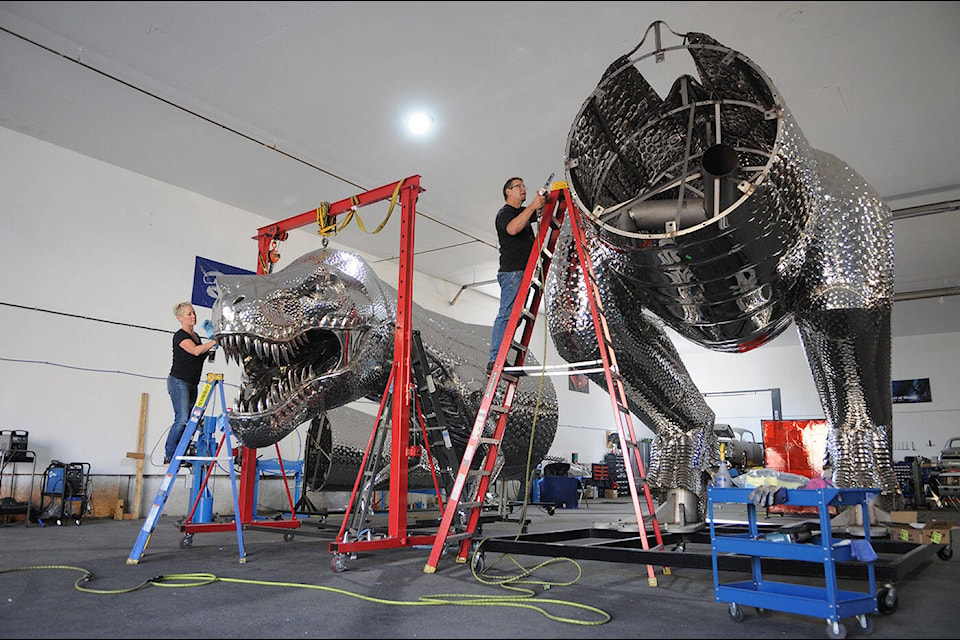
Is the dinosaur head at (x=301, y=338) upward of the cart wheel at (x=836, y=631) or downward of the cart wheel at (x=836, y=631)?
upward

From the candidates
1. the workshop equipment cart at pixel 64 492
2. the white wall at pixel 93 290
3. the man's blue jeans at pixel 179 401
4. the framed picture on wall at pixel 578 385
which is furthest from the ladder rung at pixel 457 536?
the framed picture on wall at pixel 578 385

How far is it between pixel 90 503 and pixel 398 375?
19.0ft

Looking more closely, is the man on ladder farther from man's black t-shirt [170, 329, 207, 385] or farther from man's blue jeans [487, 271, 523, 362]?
man's black t-shirt [170, 329, 207, 385]

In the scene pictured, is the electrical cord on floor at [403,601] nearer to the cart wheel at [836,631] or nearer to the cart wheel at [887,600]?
the cart wheel at [836,631]

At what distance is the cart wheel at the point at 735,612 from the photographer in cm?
223

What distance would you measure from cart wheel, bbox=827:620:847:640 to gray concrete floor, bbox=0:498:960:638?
4 centimetres

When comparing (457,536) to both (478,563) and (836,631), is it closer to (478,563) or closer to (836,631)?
(478,563)

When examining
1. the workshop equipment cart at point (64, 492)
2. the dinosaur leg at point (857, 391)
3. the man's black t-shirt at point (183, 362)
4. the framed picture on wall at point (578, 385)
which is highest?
the framed picture on wall at point (578, 385)

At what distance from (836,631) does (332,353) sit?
10.0 ft

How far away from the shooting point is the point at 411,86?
6.70 meters

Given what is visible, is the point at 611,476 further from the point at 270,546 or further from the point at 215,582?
the point at 215,582

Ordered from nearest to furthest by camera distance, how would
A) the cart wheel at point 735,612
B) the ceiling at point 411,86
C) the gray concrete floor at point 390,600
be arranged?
the gray concrete floor at point 390,600, the cart wheel at point 735,612, the ceiling at point 411,86

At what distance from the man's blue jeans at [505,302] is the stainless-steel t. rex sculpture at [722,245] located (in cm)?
41

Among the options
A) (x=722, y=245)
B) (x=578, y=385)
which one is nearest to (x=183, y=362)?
(x=722, y=245)
